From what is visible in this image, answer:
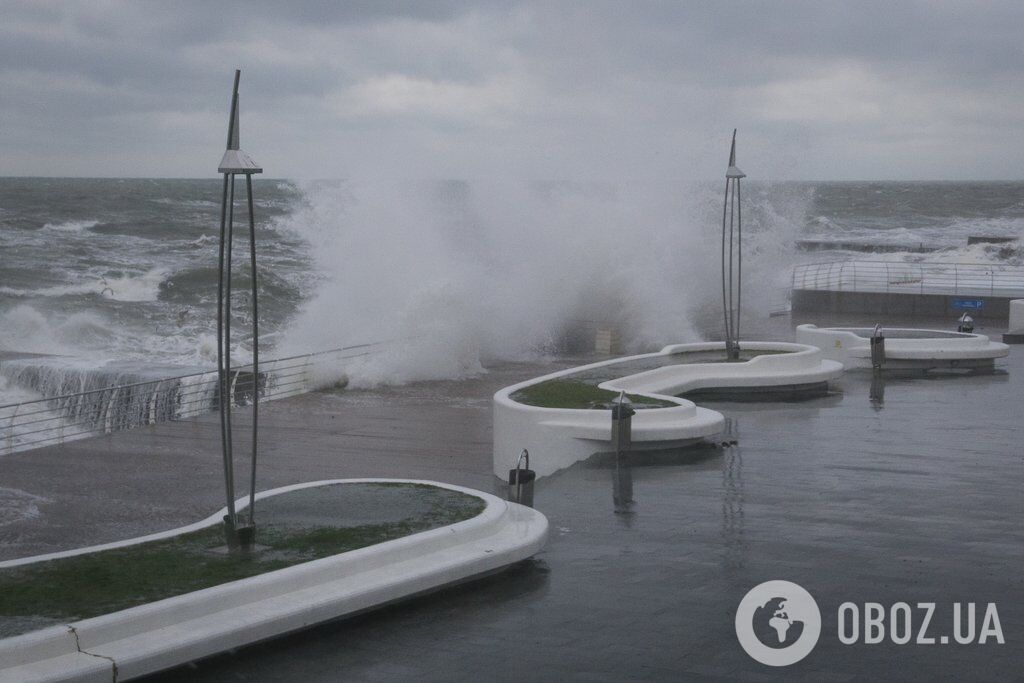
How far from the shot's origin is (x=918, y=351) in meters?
17.5

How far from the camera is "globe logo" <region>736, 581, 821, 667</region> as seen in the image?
18.8 feet

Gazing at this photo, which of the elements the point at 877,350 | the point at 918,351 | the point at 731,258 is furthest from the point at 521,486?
the point at 918,351

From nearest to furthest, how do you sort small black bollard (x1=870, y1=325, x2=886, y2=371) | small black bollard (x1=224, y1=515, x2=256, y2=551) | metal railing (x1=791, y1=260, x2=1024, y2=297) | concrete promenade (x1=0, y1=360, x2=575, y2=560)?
1. small black bollard (x1=224, y1=515, x2=256, y2=551)
2. concrete promenade (x1=0, y1=360, x2=575, y2=560)
3. small black bollard (x1=870, y1=325, x2=886, y2=371)
4. metal railing (x1=791, y1=260, x2=1024, y2=297)

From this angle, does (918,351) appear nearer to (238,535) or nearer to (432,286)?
(432,286)

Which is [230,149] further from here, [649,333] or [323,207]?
[323,207]

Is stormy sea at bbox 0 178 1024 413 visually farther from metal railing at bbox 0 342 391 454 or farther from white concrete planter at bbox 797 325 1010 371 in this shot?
white concrete planter at bbox 797 325 1010 371

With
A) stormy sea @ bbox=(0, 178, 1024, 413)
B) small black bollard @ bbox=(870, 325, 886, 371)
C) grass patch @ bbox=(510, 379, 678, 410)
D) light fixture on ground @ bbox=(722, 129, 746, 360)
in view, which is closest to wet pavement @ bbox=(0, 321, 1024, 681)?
grass patch @ bbox=(510, 379, 678, 410)

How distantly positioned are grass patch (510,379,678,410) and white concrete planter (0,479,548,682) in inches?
Result: 162

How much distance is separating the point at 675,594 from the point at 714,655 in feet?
3.11

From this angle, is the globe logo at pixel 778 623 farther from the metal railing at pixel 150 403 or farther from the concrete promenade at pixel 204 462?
the metal railing at pixel 150 403

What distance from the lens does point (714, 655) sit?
5.71 m

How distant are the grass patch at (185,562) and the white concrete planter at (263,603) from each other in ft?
0.67

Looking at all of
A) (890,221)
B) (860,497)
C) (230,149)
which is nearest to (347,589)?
(230,149)

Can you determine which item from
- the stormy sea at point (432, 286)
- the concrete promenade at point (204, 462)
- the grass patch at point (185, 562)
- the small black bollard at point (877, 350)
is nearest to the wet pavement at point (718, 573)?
the grass patch at point (185, 562)
